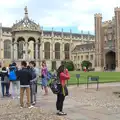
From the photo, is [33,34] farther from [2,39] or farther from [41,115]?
[2,39]

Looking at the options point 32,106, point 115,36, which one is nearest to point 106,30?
point 115,36

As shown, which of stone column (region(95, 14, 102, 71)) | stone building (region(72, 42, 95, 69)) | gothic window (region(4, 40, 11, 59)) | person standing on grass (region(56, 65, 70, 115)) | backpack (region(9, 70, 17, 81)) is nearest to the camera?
person standing on grass (region(56, 65, 70, 115))

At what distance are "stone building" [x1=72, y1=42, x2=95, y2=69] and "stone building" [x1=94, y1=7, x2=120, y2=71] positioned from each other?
631 centimetres

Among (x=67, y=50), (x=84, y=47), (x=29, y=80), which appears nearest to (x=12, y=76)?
(x=29, y=80)

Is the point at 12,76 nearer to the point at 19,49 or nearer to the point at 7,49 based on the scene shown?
the point at 19,49

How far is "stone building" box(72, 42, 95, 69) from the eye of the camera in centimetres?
9560

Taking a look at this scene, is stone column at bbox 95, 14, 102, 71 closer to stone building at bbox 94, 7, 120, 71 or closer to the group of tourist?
stone building at bbox 94, 7, 120, 71

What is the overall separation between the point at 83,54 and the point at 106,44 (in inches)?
551

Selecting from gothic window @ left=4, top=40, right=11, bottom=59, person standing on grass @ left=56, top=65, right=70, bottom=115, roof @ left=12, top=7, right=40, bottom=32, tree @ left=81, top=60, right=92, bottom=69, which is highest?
gothic window @ left=4, top=40, right=11, bottom=59

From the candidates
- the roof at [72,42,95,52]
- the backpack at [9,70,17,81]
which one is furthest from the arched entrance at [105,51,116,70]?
the backpack at [9,70,17,81]

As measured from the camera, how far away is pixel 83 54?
9988 cm

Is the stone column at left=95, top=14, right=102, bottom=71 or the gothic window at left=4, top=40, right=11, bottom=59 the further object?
the gothic window at left=4, top=40, right=11, bottom=59

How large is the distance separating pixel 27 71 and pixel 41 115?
7.10 ft

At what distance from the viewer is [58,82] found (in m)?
9.41
